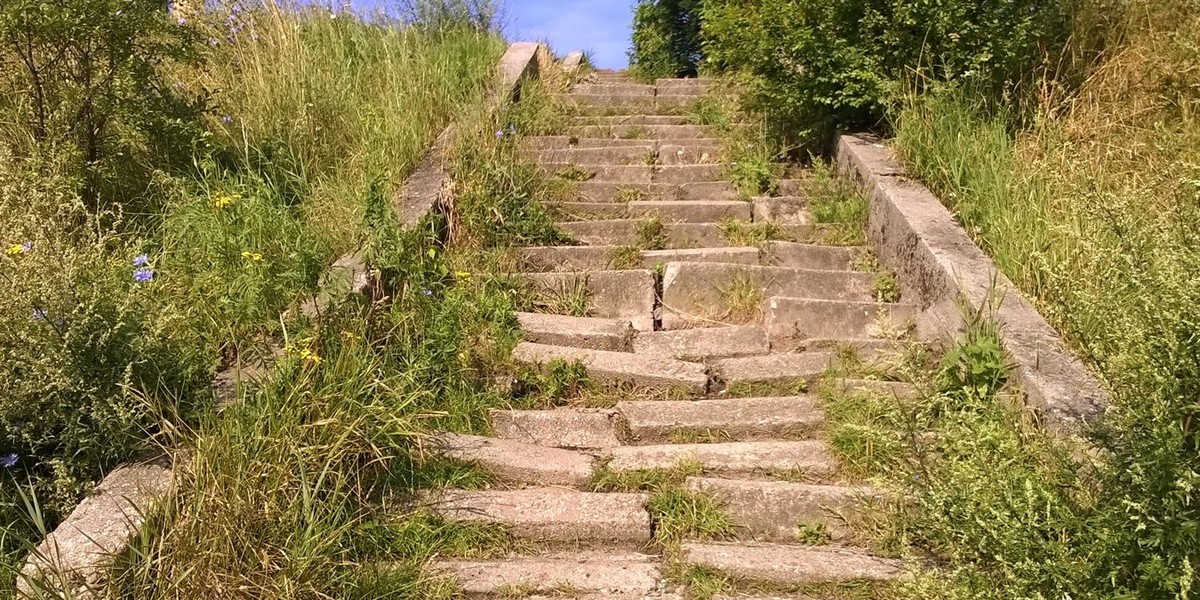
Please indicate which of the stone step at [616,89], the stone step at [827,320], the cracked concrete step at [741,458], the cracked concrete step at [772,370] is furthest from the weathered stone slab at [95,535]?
the stone step at [616,89]

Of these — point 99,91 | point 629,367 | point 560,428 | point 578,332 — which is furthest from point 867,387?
point 99,91

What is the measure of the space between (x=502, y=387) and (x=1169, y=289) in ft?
9.09

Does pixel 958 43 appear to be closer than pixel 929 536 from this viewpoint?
No

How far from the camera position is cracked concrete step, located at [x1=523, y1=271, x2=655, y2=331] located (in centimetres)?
489

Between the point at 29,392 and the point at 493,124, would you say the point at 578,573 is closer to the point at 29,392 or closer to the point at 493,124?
the point at 29,392

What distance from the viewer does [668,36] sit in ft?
41.0

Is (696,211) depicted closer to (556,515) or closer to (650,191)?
(650,191)

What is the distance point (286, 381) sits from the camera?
3.06 meters

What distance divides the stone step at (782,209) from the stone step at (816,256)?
623 mm

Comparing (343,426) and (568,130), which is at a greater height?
(568,130)

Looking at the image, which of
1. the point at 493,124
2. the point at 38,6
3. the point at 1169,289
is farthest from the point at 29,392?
the point at 493,124

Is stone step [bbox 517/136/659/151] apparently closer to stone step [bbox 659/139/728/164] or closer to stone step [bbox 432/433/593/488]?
stone step [bbox 659/139/728/164]

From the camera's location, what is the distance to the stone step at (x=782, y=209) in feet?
19.0

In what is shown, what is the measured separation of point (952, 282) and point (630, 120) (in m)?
4.50
